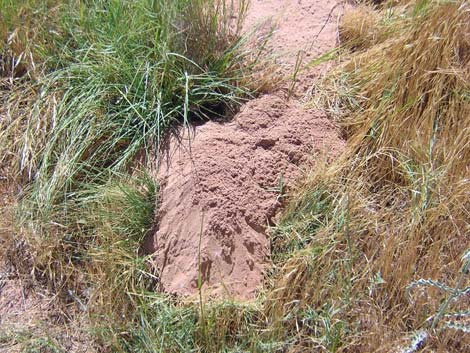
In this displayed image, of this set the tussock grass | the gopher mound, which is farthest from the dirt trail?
the tussock grass

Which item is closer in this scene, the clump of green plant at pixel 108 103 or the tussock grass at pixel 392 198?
the tussock grass at pixel 392 198

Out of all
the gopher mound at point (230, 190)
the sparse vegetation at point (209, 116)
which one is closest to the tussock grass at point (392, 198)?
the sparse vegetation at point (209, 116)

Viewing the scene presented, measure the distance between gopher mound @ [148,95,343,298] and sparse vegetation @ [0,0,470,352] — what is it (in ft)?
0.25

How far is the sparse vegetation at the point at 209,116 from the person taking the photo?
2.65 metres

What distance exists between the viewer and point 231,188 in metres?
2.82

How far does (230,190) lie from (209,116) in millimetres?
453

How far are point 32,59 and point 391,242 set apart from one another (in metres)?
1.81

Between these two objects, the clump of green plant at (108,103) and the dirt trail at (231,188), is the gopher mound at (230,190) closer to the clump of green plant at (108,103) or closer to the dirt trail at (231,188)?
the dirt trail at (231,188)

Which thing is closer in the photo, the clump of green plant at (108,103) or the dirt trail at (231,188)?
the dirt trail at (231,188)

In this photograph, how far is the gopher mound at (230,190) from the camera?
108 inches

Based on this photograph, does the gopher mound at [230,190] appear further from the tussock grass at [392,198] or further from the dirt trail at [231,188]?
the tussock grass at [392,198]

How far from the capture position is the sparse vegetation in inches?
104

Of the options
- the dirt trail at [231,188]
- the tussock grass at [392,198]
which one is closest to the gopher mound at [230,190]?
the dirt trail at [231,188]

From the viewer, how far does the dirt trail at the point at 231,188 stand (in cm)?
274
